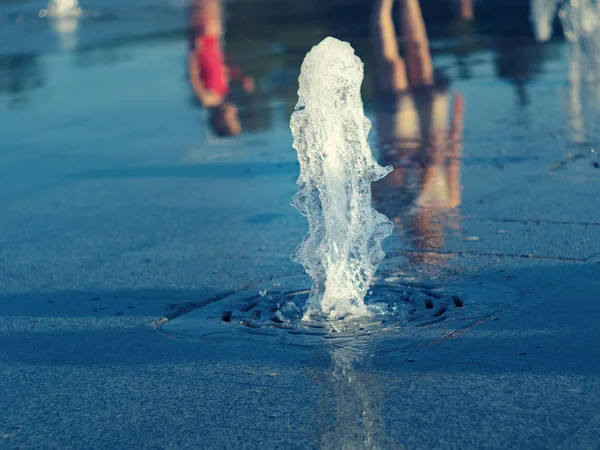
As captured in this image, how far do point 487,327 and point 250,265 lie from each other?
1563 mm

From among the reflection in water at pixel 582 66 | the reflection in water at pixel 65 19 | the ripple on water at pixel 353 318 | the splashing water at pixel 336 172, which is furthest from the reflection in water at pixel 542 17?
the ripple on water at pixel 353 318

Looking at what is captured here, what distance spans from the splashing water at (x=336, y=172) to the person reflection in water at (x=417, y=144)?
1.94ft

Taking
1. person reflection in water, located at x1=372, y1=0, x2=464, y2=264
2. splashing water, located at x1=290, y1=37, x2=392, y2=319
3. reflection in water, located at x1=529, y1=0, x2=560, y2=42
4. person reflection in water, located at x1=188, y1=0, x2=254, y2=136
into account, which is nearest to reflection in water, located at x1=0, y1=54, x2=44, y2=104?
person reflection in water, located at x1=188, y1=0, x2=254, y2=136

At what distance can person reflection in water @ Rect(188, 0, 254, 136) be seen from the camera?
10.4 meters

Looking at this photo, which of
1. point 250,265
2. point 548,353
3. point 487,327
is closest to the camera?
point 548,353

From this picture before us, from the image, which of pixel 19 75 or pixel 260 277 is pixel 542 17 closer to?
→ pixel 19 75

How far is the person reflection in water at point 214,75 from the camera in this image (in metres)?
10.4

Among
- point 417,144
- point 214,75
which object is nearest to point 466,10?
point 214,75

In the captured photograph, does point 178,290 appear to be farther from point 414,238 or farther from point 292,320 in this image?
point 414,238

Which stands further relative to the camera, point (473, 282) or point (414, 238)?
point (414, 238)

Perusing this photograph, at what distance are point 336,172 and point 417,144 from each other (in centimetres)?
345

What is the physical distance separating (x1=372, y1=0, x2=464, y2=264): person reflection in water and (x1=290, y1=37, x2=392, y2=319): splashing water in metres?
0.59

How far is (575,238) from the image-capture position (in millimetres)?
6109

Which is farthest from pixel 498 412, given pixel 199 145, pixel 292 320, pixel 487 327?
pixel 199 145
